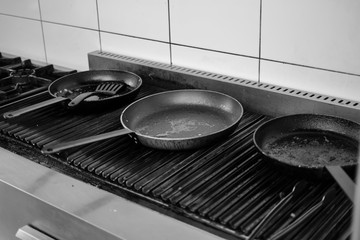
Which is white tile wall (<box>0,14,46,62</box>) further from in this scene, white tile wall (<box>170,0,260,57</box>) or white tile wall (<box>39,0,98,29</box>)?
white tile wall (<box>170,0,260,57</box>)

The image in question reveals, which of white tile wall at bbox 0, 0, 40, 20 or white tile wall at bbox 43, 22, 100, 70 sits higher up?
white tile wall at bbox 0, 0, 40, 20

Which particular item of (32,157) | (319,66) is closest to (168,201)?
(32,157)

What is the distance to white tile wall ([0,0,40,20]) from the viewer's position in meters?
1.65

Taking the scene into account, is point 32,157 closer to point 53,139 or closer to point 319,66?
point 53,139

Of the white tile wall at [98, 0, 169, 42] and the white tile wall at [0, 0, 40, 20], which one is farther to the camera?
the white tile wall at [0, 0, 40, 20]

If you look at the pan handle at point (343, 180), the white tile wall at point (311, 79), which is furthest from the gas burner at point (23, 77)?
the pan handle at point (343, 180)

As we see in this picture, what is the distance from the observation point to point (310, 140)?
3.32 feet

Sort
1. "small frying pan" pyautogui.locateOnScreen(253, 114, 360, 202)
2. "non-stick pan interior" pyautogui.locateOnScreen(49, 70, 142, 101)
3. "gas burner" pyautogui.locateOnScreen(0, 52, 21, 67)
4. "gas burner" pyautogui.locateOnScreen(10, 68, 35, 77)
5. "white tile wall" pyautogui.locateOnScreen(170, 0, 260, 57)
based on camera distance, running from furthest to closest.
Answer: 1. "gas burner" pyautogui.locateOnScreen(0, 52, 21, 67)
2. "gas burner" pyautogui.locateOnScreen(10, 68, 35, 77)
3. "non-stick pan interior" pyautogui.locateOnScreen(49, 70, 142, 101)
4. "white tile wall" pyautogui.locateOnScreen(170, 0, 260, 57)
5. "small frying pan" pyautogui.locateOnScreen(253, 114, 360, 202)

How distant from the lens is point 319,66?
1093mm

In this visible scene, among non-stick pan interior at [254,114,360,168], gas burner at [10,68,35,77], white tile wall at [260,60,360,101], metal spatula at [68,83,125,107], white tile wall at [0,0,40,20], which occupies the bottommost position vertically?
non-stick pan interior at [254,114,360,168]

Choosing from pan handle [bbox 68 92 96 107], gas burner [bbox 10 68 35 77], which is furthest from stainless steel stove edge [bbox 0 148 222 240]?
gas burner [bbox 10 68 35 77]

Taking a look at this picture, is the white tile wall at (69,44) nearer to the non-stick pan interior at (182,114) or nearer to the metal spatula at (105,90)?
the metal spatula at (105,90)

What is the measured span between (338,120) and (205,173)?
1.01 feet

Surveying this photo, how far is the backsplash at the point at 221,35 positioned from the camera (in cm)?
106
